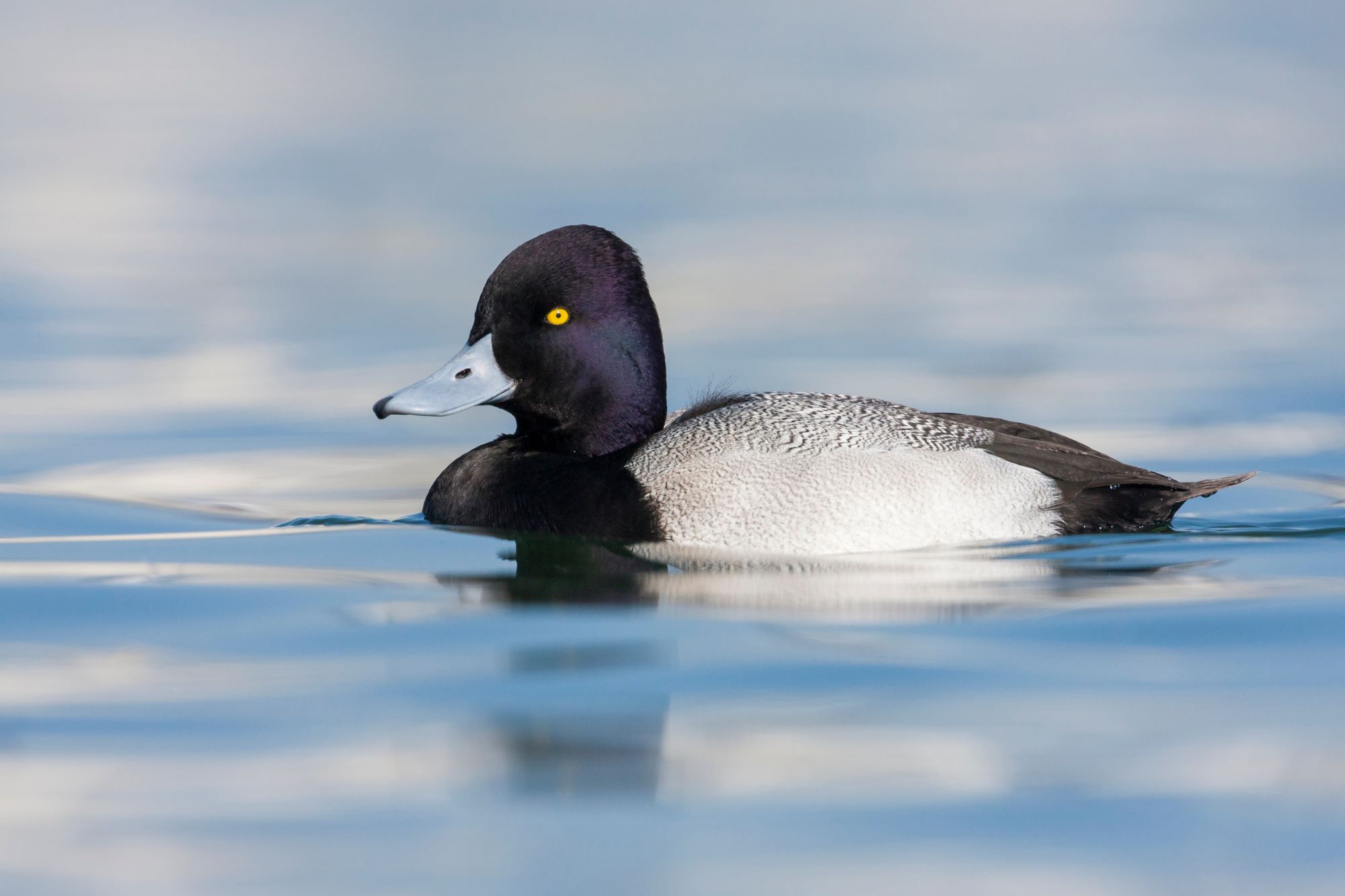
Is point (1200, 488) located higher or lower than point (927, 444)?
lower

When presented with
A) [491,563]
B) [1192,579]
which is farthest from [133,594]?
[1192,579]

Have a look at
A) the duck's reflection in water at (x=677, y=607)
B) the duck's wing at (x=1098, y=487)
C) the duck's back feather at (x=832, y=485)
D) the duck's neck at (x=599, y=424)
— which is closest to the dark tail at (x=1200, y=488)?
the duck's wing at (x=1098, y=487)

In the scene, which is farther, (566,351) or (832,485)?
(566,351)

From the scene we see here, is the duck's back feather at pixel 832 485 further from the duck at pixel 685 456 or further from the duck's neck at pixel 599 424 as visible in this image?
the duck's neck at pixel 599 424

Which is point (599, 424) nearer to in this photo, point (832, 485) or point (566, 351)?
point (566, 351)

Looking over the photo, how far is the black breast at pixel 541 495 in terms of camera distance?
6352 millimetres

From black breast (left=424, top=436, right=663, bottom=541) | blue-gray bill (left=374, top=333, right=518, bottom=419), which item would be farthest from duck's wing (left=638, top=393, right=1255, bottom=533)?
blue-gray bill (left=374, top=333, right=518, bottom=419)

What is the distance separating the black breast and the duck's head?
0.16m

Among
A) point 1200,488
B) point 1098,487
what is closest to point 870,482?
point 1098,487

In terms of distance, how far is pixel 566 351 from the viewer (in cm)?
675

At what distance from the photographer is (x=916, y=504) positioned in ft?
20.7

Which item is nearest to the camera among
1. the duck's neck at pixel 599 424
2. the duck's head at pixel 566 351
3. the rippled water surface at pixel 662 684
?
the rippled water surface at pixel 662 684

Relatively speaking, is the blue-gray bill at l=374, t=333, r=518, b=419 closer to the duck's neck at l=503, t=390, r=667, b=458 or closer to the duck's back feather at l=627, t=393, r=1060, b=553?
the duck's neck at l=503, t=390, r=667, b=458

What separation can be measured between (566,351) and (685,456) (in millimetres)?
646
